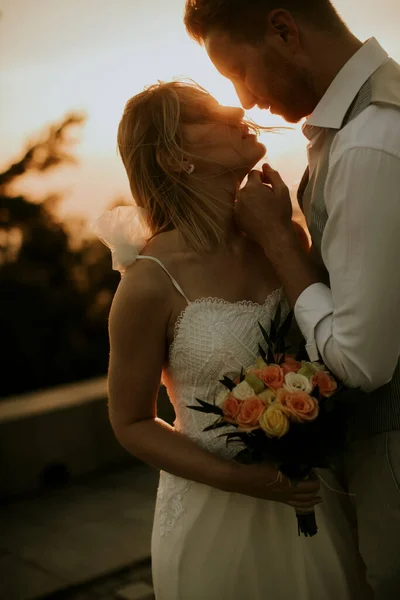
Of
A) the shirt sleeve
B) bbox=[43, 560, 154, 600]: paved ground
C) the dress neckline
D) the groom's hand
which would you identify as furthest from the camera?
bbox=[43, 560, 154, 600]: paved ground

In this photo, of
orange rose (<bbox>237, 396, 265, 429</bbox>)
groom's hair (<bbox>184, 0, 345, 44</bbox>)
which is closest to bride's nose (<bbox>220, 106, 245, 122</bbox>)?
groom's hair (<bbox>184, 0, 345, 44</bbox>)

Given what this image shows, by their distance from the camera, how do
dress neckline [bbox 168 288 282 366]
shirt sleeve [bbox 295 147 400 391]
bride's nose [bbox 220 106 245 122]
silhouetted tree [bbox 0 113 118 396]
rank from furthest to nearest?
silhouetted tree [bbox 0 113 118 396], bride's nose [bbox 220 106 245 122], dress neckline [bbox 168 288 282 366], shirt sleeve [bbox 295 147 400 391]

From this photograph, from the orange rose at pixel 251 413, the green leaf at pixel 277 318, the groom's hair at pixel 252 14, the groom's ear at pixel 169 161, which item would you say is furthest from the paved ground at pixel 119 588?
the groom's hair at pixel 252 14

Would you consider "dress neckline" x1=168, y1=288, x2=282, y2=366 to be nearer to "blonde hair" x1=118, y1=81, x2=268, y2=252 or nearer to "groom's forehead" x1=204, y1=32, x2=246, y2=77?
"blonde hair" x1=118, y1=81, x2=268, y2=252

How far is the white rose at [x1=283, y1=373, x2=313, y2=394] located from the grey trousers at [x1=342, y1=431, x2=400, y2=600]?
→ 0.27 metres

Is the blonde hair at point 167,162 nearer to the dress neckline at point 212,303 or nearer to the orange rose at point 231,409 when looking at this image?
the dress neckline at point 212,303

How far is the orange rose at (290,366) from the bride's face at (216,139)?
0.63m

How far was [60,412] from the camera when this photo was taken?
5117mm

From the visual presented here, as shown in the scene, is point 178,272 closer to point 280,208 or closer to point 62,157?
point 280,208

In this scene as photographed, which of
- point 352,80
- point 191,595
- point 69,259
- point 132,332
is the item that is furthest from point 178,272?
point 69,259

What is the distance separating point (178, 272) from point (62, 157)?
3197mm

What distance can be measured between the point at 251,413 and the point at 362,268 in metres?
0.45

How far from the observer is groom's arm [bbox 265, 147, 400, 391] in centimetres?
188

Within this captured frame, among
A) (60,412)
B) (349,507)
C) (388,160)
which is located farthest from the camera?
(60,412)
